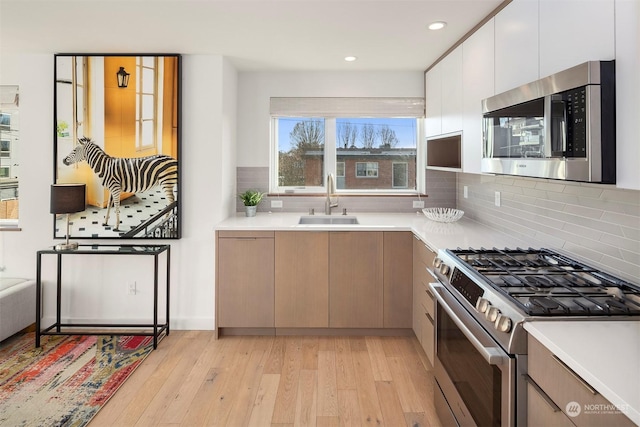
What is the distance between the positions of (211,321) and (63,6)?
2.53m

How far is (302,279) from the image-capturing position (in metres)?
3.54

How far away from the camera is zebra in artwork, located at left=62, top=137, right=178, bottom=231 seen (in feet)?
12.0

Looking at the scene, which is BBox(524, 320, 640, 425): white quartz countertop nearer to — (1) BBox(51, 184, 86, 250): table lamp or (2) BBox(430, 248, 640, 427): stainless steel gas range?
(2) BBox(430, 248, 640, 427): stainless steel gas range

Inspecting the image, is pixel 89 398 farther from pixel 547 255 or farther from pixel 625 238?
pixel 625 238

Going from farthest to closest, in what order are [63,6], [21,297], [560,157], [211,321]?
[211,321] < [21,297] < [63,6] < [560,157]

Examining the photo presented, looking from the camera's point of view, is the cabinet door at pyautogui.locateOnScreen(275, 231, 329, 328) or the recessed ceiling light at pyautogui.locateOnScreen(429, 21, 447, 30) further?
the cabinet door at pyautogui.locateOnScreen(275, 231, 329, 328)

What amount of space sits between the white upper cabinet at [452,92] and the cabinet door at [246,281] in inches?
64.4

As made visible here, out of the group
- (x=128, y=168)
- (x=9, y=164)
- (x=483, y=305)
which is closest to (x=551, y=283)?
(x=483, y=305)

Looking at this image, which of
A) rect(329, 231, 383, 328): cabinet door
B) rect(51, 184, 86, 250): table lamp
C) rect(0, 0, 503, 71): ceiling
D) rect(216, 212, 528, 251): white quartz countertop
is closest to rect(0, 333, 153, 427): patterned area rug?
rect(51, 184, 86, 250): table lamp

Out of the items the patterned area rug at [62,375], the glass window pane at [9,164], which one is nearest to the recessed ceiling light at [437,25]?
the patterned area rug at [62,375]

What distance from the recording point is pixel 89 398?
2.62m

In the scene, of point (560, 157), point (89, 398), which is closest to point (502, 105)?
point (560, 157)

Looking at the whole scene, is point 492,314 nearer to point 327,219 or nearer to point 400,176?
point 327,219

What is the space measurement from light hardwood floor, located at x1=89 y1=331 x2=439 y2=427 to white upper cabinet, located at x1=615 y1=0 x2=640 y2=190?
1.61m
